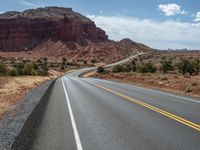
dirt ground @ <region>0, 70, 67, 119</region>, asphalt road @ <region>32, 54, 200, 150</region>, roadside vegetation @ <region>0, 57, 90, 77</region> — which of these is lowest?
roadside vegetation @ <region>0, 57, 90, 77</region>

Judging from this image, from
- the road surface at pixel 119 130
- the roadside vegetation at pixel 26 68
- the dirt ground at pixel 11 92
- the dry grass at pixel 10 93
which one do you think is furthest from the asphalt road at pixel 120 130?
the roadside vegetation at pixel 26 68

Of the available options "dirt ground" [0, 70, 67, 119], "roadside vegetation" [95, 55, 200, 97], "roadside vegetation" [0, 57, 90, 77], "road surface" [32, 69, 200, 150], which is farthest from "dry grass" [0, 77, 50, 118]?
"roadside vegetation" [0, 57, 90, 77]

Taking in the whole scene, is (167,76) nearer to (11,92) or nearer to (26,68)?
(11,92)

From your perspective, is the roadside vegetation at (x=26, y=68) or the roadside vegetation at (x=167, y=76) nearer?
the roadside vegetation at (x=167, y=76)

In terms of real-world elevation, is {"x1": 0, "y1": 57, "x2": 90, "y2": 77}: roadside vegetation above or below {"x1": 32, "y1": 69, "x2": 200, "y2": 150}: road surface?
below

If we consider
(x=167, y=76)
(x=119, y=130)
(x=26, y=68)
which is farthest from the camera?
(x=26, y=68)

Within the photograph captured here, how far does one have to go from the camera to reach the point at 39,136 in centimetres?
989

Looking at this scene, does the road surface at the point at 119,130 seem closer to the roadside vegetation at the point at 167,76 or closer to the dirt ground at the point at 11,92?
the dirt ground at the point at 11,92

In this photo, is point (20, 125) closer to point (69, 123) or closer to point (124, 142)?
point (69, 123)

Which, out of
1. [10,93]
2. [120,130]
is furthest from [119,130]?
[10,93]

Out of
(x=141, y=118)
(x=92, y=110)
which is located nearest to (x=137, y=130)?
(x=141, y=118)

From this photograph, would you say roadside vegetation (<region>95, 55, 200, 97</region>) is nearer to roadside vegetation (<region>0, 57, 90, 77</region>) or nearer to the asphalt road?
the asphalt road

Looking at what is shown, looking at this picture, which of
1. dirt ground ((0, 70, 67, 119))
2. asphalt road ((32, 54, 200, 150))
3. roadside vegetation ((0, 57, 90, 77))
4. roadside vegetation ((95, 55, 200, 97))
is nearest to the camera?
asphalt road ((32, 54, 200, 150))

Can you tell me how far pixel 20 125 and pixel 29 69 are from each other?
199 ft
